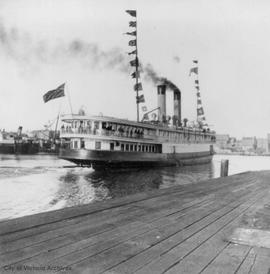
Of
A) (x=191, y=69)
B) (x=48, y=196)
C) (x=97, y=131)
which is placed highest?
(x=191, y=69)

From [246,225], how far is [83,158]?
22036mm

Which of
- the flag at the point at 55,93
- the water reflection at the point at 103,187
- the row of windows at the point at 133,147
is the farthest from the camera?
the row of windows at the point at 133,147

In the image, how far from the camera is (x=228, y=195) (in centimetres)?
816

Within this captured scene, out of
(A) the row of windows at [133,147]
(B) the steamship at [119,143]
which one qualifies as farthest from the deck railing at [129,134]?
(A) the row of windows at [133,147]

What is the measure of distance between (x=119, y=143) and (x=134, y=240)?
25.2 metres

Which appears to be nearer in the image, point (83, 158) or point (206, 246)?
point (206, 246)

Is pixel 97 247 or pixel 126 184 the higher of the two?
pixel 97 247

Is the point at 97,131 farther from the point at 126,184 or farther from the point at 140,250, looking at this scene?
the point at 140,250

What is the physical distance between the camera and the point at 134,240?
149 inches

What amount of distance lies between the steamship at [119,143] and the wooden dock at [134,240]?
20.8 meters

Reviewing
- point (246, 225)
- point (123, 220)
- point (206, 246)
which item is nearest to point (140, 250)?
point (206, 246)

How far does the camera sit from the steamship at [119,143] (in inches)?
1053

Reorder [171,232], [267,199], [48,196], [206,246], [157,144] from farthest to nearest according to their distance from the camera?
[157,144], [48,196], [267,199], [171,232], [206,246]

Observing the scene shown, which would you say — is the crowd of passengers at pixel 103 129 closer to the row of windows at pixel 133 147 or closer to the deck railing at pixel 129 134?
the deck railing at pixel 129 134
